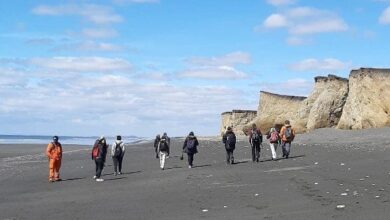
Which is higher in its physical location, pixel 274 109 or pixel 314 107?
pixel 274 109

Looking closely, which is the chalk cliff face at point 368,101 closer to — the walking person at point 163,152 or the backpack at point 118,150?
the walking person at point 163,152

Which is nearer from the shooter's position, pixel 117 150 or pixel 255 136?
pixel 117 150

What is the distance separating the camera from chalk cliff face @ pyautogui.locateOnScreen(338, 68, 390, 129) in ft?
140

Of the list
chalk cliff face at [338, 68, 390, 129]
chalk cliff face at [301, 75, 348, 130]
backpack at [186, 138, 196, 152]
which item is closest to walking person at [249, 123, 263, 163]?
backpack at [186, 138, 196, 152]

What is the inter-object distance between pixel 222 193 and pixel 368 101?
3250cm

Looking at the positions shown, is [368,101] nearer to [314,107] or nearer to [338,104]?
[338,104]

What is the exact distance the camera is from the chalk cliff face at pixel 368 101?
42.7 m

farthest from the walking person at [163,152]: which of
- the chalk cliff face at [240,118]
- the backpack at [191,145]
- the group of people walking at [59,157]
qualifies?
the chalk cliff face at [240,118]

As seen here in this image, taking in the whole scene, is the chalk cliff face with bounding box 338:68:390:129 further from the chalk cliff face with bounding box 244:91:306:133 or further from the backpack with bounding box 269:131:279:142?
the chalk cliff face with bounding box 244:91:306:133

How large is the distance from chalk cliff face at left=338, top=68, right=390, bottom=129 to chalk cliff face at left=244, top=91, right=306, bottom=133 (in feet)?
71.0

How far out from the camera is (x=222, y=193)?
14836 millimetres

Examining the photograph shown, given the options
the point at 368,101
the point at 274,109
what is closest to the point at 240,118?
the point at 274,109

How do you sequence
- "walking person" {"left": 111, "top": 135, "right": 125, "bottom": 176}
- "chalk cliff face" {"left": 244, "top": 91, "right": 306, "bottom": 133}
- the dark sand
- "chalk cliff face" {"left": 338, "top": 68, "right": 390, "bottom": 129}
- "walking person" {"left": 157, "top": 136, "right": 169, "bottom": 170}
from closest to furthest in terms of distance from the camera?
the dark sand < "walking person" {"left": 111, "top": 135, "right": 125, "bottom": 176} < "walking person" {"left": 157, "top": 136, "right": 169, "bottom": 170} < "chalk cliff face" {"left": 338, "top": 68, "right": 390, "bottom": 129} < "chalk cliff face" {"left": 244, "top": 91, "right": 306, "bottom": 133}

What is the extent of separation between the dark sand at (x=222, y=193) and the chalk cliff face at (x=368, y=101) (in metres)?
20.1
